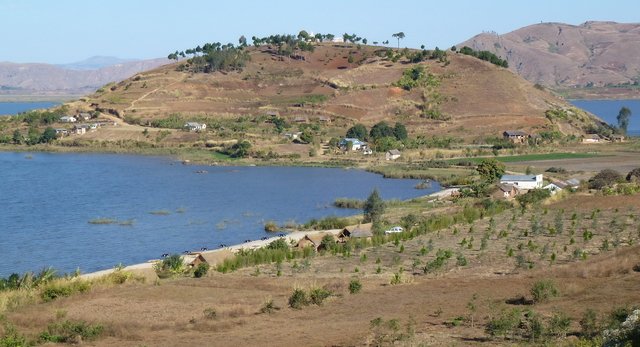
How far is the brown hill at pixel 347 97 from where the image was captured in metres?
101

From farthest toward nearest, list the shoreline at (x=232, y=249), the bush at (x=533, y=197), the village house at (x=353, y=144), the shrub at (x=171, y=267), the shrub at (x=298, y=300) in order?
the village house at (x=353, y=144) → the bush at (x=533, y=197) → the shoreline at (x=232, y=249) → the shrub at (x=171, y=267) → the shrub at (x=298, y=300)

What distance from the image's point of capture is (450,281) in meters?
25.4

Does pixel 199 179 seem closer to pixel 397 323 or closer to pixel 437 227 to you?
pixel 437 227

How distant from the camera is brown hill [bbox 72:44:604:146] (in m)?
101

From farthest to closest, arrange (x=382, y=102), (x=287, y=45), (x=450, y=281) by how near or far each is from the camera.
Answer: (x=287, y=45), (x=382, y=102), (x=450, y=281)

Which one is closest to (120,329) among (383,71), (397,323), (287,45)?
(397,323)

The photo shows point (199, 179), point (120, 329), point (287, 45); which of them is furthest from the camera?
point (287, 45)

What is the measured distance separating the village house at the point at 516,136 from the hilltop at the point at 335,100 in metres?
1.88

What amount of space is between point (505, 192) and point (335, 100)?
179 ft

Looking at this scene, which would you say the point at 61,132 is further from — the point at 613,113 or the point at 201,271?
the point at 613,113

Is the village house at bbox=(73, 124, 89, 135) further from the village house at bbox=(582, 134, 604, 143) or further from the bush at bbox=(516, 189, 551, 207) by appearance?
the bush at bbox=(516, 189, 551, 207)

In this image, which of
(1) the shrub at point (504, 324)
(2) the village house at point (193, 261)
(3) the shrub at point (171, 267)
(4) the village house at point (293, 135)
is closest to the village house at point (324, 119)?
(4) the village house at point (293, 135)

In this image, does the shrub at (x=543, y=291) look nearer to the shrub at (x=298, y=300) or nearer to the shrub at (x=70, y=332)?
the shrub at (x=298, y=300)

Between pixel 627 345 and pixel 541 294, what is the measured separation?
765cm
